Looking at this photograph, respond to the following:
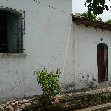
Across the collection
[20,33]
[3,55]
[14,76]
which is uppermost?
[20,33]

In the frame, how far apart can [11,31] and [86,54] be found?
457 cm

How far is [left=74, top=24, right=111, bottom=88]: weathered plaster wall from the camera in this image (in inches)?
581

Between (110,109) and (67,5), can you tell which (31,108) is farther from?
(67,5)

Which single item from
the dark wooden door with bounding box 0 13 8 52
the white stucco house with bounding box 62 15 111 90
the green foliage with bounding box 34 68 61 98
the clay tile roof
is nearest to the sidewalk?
the green foliage with bounding box 34 68 61 98

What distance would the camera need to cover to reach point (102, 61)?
17.1 metres

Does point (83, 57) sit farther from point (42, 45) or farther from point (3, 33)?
point (3, 33)

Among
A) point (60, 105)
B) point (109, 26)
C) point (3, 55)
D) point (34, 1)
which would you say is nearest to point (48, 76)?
point (60, 105)

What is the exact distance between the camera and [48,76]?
1036 cm

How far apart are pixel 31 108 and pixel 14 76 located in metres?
2.20

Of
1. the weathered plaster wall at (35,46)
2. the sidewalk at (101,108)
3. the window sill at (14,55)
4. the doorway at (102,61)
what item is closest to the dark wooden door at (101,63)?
the doorway at (102,61)

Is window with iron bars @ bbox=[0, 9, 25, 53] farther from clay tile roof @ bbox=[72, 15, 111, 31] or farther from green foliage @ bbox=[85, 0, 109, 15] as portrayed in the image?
green foliage @ bbox=[85, 0, 109, 15]

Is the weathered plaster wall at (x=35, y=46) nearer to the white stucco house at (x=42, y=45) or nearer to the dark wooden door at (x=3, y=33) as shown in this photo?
the white stucco house at (x=42, y=45)

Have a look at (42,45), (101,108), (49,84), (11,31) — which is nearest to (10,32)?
(11,31)

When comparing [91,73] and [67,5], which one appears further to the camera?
[91,73]
